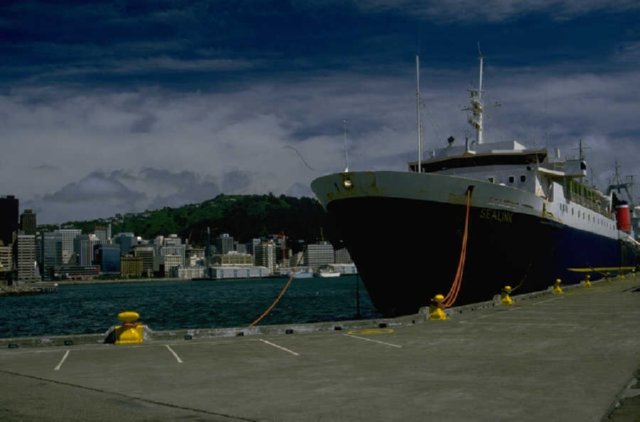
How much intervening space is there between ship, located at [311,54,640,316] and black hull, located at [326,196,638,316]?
5 cm

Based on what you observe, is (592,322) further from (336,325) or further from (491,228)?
(491,228)

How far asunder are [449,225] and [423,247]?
1524 mm

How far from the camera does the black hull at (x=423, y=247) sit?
29297 mm

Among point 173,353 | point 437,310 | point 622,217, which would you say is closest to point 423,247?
point 437,310

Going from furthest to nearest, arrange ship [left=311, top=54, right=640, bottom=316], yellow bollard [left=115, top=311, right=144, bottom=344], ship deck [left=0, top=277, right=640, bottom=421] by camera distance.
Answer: ship [left=311, top=54, right=640, bottom=316], yellow bollard [left=115, top=311, right=144, bottom=344], ship deck [left=0, top=277, right=640, bottom=421]

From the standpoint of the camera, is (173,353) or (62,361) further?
(173,353)

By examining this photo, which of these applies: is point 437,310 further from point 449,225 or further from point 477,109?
point 477,109

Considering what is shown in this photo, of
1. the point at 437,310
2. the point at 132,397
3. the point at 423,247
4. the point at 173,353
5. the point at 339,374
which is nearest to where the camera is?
the point at 132,397

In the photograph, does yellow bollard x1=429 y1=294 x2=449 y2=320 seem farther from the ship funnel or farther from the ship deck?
the ship funnel

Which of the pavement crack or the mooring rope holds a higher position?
the mooring rope

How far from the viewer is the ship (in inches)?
1152

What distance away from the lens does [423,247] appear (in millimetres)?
29516

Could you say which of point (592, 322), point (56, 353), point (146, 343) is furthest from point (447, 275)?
point (56, 353)

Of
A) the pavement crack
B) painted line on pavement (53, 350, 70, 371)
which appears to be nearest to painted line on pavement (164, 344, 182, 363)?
painted line on pavement (53, 350, 70, 371)
